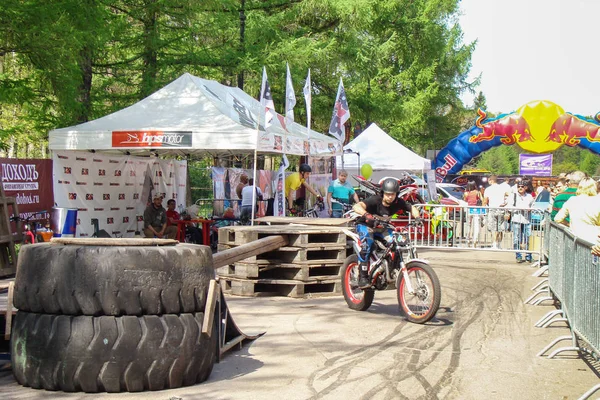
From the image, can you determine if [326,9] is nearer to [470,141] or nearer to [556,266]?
[470,141]

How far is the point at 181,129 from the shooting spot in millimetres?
15984

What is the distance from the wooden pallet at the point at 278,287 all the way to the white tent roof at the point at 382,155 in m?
17.2

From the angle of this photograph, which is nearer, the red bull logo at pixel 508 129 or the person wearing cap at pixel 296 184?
the person wearing cap at pixel 296 184

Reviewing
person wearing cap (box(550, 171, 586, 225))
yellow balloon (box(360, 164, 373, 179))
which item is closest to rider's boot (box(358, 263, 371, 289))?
person wearing cap (box(550, 171, 586, 225))

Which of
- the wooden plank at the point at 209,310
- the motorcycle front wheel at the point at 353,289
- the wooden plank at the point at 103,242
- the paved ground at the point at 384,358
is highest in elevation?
the wooden plank at the point at 103,242

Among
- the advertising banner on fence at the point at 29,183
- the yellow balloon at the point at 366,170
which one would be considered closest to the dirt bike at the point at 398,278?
the advertising banner on fence at the point at 29,183

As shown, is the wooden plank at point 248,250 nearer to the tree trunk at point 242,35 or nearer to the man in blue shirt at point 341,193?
the man in blue shirt at point 341,193

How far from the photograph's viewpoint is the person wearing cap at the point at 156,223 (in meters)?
18.2

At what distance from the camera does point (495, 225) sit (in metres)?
18.2

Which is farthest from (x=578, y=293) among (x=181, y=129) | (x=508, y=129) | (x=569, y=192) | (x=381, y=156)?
(x=381, y=156)

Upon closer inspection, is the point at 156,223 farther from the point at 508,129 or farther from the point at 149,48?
the point at 508,129

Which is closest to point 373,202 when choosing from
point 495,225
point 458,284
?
point 458,284

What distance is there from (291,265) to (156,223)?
24.0 feet

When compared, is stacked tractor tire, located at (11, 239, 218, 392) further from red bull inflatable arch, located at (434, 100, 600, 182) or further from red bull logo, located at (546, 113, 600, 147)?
red bull logo, located at (546, 113, 600, 147)
